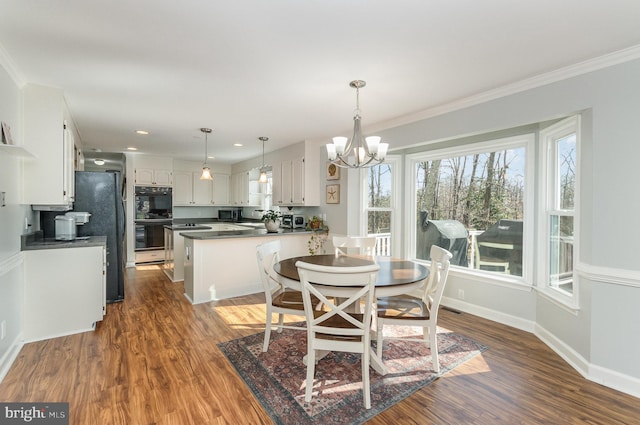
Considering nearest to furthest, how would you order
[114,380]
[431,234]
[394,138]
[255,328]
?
[114,380], [255,328], [394,138], [431,234]

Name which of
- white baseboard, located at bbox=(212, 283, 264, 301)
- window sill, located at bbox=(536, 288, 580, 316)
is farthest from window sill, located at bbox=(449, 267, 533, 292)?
white baseboard, located at bbox=(212, 283, 264, 301)

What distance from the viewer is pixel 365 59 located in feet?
7.79

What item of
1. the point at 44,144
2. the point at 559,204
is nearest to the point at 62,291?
the point at 44,144

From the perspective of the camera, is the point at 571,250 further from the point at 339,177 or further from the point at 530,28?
the point at 339,177

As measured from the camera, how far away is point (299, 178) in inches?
208

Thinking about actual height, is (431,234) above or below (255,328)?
above

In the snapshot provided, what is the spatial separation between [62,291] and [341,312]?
2882 mm

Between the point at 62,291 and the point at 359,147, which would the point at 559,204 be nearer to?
the point at 359,147

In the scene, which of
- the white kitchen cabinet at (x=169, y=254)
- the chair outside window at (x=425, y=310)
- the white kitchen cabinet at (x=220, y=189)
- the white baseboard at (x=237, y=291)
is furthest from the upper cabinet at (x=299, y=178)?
the white kitchen cabinet at (x=220, y=189)

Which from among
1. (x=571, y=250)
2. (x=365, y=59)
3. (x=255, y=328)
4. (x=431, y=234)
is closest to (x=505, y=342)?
(x=571, y=250)

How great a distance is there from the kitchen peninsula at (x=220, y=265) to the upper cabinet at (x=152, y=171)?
120 inches

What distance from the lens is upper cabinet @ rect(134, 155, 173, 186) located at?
21.7 ft

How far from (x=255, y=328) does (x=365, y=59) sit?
2.77m

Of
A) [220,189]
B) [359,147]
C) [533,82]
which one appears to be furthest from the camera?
[220,189]
